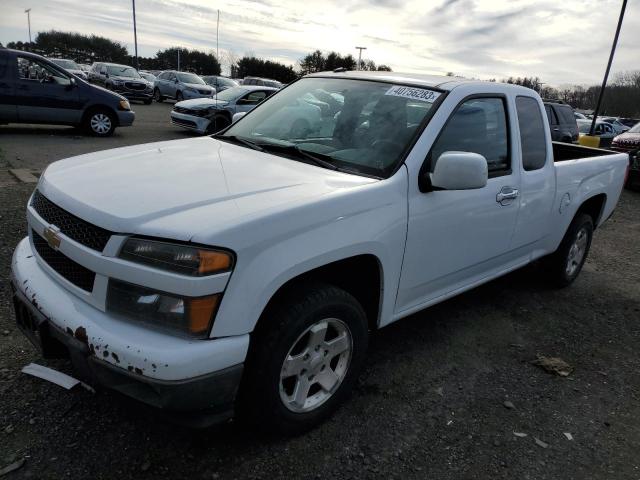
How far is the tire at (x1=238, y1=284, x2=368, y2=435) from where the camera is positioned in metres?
2.22

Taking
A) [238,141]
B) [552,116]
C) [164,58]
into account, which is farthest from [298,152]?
[164,58]

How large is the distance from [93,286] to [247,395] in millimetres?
797

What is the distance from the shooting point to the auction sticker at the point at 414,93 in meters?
3.12

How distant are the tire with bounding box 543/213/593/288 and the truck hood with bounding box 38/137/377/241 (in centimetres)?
284

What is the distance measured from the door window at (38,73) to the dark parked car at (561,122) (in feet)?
37.7

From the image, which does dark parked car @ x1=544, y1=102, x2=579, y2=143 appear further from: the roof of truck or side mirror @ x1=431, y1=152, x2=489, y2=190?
side mirror @ x1=431, y1=152, x2=489, y2=190

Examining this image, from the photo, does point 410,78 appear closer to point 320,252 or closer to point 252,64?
point 320,252

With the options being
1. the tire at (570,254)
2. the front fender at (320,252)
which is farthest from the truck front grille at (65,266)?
the tire at (570,254)

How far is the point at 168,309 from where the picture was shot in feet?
6.54

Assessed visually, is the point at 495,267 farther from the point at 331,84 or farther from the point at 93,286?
the point at 93,286

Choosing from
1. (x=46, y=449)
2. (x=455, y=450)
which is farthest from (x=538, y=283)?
(x=46, y=449)

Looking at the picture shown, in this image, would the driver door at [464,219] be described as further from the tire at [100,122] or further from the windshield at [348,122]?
the tire at [100,122]

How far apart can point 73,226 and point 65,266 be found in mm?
196

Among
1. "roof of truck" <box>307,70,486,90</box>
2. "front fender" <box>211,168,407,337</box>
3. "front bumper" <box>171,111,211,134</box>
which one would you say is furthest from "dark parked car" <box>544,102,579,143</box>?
"front fender" <box>211,168,407,337</box>
